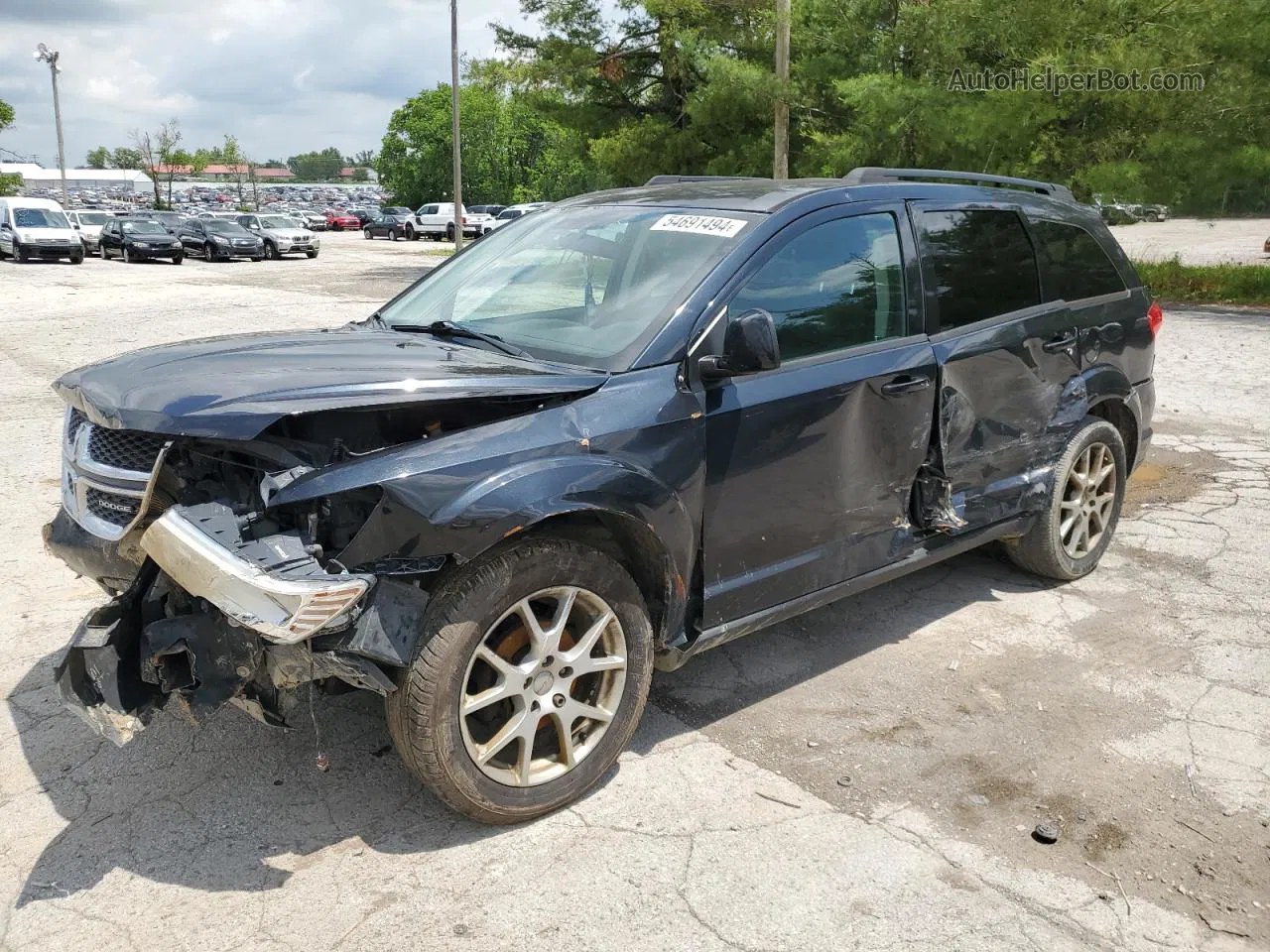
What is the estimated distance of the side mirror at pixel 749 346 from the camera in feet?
10.6

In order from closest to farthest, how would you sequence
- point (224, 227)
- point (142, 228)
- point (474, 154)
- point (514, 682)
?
point (514, 682)
point (142, 228)
point (224, 227)
point (474, 154)

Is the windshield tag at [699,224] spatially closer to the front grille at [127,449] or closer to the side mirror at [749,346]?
the side mirror at [749,346]

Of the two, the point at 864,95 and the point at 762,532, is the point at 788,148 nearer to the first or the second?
the point at 864,95

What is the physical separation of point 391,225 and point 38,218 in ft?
77.3

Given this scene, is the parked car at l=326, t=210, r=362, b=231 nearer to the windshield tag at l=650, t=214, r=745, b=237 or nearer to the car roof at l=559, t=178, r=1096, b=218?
the car roof at l=559, t=178, r=1096, b=218

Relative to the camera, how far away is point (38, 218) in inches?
1225

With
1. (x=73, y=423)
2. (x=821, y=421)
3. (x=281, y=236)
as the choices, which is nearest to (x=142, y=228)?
(x=281, y=236)

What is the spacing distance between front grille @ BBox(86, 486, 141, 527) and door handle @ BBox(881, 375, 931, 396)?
2574 mm

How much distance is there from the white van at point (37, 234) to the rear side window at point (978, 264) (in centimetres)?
3218

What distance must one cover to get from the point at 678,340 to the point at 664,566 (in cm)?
73

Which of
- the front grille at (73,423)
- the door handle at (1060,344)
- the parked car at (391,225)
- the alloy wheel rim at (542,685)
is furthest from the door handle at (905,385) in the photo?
the parked car at (391,225)

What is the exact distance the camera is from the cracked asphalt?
2.74m

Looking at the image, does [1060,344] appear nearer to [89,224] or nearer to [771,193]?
[771,193]

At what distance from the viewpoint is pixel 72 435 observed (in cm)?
340
